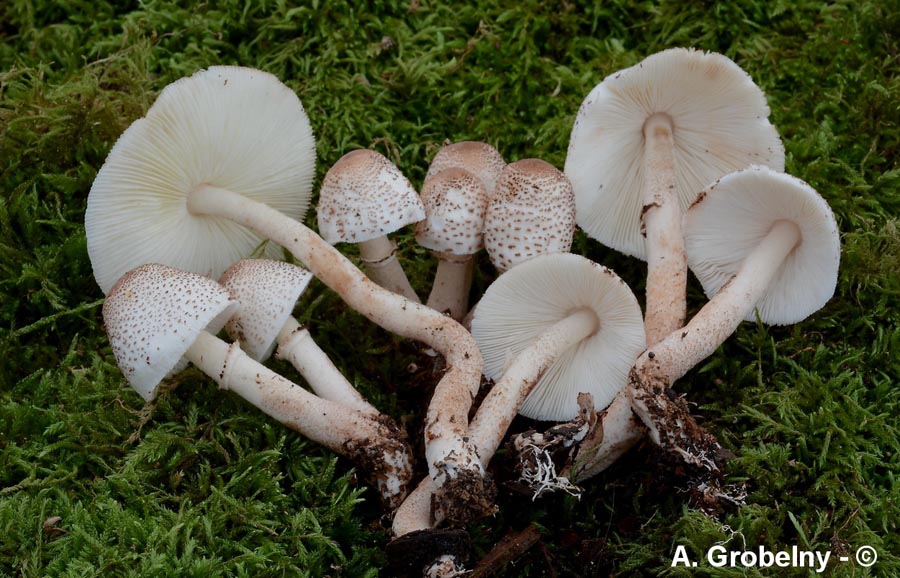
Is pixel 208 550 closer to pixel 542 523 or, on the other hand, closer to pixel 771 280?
pixel 542 523

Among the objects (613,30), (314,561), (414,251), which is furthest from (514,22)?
(314,561)

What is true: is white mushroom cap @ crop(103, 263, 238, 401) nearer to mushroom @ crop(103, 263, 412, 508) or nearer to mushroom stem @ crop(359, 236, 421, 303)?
mushroom @ crop(103, 263, 412, 508)

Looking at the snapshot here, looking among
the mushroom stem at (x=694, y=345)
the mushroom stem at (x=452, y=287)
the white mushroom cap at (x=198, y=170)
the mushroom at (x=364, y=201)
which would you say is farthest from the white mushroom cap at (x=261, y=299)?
the mushroom stem at (x=694, y=345)

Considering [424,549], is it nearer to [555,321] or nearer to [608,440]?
[608,440]

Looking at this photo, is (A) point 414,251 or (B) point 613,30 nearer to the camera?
(A) point 414,251

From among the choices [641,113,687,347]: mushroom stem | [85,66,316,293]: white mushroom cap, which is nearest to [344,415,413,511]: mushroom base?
[641,113,687,347]: mushroom stem

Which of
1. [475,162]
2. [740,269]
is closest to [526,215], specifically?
[475,162]
